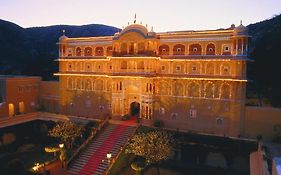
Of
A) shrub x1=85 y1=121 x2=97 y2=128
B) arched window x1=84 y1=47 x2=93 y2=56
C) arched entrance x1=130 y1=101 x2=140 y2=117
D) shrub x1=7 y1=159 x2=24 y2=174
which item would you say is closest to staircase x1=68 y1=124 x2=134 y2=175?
shrub x1=85 y1=121 x2=97 y2=128

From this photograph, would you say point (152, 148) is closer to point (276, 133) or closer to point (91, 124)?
point (91, 124)

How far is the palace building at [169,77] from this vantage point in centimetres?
2995

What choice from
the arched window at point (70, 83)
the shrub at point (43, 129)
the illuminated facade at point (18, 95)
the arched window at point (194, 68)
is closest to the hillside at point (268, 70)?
the arched window at point (194, 68)

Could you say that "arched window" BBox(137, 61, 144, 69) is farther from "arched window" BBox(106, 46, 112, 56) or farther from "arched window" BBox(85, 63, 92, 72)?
"arched window" BBox(85, 63, 92, 72)

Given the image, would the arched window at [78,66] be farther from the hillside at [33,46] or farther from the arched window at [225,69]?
the hillside at [33,46]

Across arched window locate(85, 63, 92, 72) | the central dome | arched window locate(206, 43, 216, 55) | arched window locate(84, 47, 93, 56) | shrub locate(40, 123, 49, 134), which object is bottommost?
shrub locate(40, 123, 49, 134)

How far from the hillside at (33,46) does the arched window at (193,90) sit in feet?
125

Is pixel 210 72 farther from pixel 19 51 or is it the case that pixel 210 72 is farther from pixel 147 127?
pixel 19 51

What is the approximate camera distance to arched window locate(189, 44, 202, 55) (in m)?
32.1

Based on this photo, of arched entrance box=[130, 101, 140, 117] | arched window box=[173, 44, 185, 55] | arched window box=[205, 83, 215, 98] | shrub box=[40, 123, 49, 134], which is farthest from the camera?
arched entrance box=[130, 101, 140, 117]

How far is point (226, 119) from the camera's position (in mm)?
30281

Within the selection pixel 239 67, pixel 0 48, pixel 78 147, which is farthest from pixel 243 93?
pixel 0 48

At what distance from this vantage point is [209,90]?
31047 mm

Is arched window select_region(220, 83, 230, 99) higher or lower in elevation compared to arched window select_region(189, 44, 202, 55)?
lower
